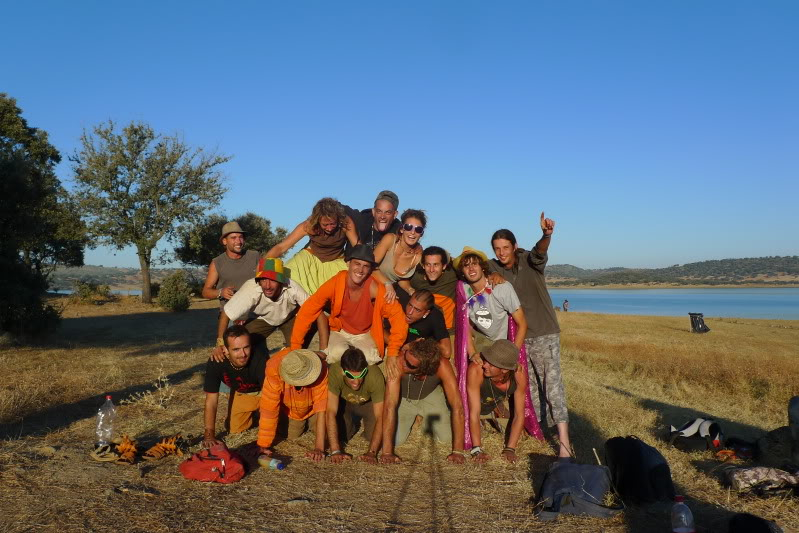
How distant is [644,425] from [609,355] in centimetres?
1145

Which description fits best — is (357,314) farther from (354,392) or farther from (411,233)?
(411,233)

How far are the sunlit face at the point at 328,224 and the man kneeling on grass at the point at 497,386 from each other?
7.54ft

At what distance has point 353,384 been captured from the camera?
6141 millimetres

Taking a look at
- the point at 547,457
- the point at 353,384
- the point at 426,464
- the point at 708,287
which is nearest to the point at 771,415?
the point at 547,457

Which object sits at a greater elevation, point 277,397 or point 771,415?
point 277,397

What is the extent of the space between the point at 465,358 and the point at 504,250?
1289mm

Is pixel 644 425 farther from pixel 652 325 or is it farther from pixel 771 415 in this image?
pixel 652 325

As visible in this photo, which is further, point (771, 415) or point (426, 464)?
point (771, 415)

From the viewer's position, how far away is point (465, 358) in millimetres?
6852

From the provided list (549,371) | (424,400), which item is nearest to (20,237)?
(424,400)

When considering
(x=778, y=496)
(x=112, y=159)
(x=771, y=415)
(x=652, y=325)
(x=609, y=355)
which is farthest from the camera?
(x=652, y=325)

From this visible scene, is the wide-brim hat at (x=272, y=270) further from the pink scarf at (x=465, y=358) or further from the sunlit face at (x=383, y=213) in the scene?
the pink scarf at (x=465, y=358)

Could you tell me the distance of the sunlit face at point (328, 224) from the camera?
723 centimetres

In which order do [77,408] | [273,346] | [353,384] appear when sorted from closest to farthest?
[353,384], [77,408], [273,346]
